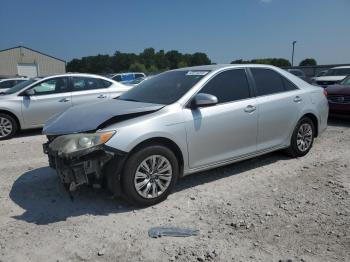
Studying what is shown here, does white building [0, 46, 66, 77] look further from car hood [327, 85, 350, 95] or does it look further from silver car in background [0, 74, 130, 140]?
car hood [327, 85, 350, 95]

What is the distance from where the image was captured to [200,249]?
135 inches

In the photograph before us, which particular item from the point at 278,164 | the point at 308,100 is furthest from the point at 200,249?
the point at 308,100

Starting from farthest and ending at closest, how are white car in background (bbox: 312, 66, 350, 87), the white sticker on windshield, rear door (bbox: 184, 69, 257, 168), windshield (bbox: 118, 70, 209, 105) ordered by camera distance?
white car in background (bbox: 312, 66, 350, 87) < the white sticker on windshield < windshield (bbox: 118, 70, 209, 105) < rear door (bbox: 184, 69, 257, 168)

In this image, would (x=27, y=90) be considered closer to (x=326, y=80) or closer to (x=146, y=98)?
(x=146, y=98)

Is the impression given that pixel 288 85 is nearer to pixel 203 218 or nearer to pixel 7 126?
pixel 203 218

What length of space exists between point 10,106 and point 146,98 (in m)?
5.00

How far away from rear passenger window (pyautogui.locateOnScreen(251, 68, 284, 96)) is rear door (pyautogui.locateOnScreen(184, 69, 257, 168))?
9.6 inches

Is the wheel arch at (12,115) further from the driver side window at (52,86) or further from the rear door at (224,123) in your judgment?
the rear door at (224,123)

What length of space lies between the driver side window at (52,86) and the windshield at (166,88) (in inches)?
167

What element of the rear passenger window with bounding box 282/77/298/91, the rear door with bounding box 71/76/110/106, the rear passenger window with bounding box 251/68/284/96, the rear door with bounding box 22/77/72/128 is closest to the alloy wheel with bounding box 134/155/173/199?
the rear passenger window with bounding box 251/68/284/96

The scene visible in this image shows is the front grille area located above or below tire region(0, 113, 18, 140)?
above

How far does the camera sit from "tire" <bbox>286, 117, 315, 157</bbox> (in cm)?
612

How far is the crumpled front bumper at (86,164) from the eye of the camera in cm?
400

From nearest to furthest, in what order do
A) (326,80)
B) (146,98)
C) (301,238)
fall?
(301,238) < (146,98) < (326,80)
